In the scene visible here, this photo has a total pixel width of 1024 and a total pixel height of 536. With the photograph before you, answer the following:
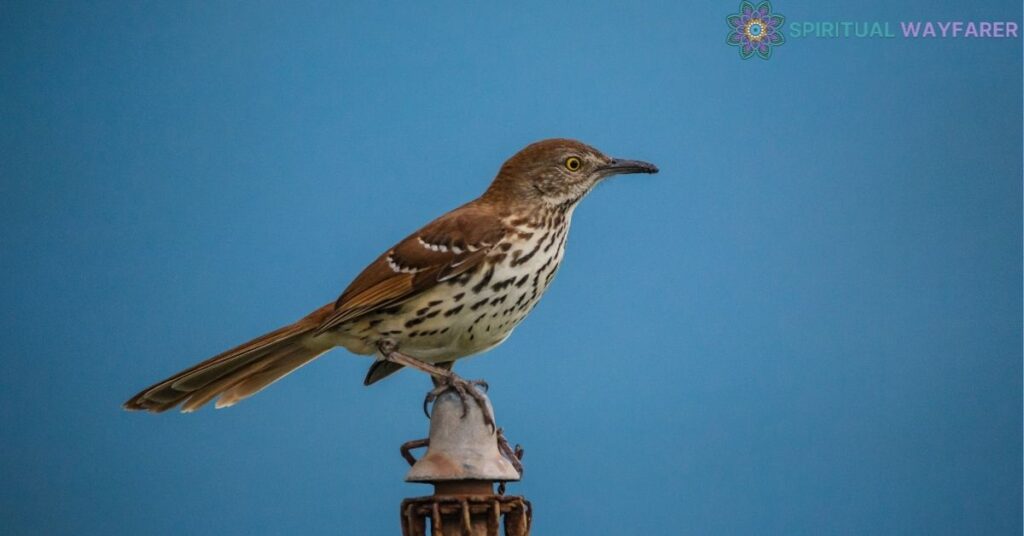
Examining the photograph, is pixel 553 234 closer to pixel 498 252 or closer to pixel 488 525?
pixel 498 252

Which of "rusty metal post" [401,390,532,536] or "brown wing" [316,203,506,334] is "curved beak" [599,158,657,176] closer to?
"brown wing" [316,203,506,334]

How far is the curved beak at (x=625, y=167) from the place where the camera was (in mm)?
5969

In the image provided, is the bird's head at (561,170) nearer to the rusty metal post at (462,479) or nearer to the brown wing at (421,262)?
the brown wing at (421,262)

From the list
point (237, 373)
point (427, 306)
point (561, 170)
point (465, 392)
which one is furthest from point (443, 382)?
point (561, 170)

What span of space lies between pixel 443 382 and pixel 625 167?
1704 mm

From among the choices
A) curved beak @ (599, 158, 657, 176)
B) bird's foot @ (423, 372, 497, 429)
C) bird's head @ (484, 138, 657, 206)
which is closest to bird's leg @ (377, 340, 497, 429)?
bird's foot @ (423, 372, 497, 429)

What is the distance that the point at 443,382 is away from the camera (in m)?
4.76

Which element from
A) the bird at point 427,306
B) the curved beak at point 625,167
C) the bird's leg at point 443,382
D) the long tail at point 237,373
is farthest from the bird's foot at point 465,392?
the curved beak at point 625,167

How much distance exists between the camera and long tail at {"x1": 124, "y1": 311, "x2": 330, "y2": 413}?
5172mm

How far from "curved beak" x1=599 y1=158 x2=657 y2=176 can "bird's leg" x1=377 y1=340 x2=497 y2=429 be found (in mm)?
1160

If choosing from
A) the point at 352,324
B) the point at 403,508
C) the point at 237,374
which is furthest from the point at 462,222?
the point at 403,508

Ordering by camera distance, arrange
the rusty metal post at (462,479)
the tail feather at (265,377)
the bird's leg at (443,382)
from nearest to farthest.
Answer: the rusty metal post at (462,479) < the bird's leg at (443,382) < the tail feather at (265,377)

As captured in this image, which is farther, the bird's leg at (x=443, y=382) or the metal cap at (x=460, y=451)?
the bird's leg at (x=443, y=382)

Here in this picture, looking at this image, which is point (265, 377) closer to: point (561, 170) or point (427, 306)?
point (427, 306)
